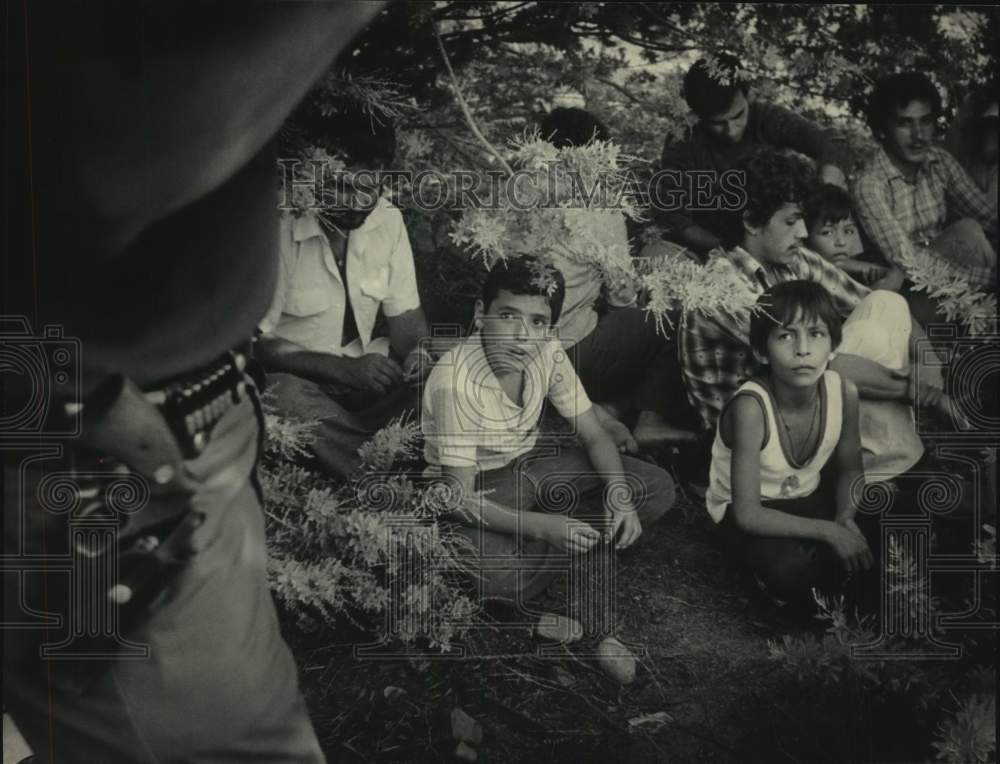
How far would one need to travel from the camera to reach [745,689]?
2.50m

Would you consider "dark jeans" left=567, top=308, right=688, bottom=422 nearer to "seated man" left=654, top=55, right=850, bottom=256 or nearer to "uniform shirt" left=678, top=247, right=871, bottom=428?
"uniform shirt" left=678, top=247, right=871, bottom=428

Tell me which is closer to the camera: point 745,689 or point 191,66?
point 191,66

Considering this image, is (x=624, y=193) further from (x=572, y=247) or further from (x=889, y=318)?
(x=889, y=318)

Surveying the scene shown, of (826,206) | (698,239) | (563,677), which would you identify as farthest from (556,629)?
(826,206)

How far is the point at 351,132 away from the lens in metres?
2.46

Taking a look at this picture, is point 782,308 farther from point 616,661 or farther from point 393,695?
point 393,695

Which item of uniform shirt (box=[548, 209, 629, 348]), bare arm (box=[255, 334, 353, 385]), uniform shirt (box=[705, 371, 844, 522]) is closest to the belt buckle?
bare arm (box=[255, 334, 353, 385])

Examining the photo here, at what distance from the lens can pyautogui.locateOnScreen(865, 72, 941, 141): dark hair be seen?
102 inches

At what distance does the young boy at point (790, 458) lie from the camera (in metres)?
2.53

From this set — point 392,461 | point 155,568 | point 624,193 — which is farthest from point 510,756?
point 624,193

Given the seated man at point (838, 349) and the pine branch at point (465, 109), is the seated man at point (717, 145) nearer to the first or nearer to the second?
the seated man at point (838, 349)

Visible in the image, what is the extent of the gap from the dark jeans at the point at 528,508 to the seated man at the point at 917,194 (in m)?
0.97

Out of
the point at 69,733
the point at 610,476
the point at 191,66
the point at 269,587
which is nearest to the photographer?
the point at 191,66

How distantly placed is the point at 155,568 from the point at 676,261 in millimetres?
1365
